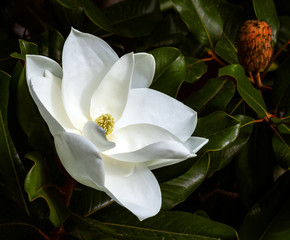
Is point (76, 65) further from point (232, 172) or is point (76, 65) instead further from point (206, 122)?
point (232, 172)

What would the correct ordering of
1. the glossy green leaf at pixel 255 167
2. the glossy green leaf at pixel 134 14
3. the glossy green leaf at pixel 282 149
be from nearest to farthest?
the glossy green leaf at pixel 282 149 < the glossy green leaf at pixel 255 167 < the glossy green leaf at pixel 134 14

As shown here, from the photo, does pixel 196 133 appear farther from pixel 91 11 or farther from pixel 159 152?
pixel 91 11

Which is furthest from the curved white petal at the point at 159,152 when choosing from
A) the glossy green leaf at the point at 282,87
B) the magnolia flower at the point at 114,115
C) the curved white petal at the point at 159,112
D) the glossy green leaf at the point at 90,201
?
the glossy green leaf at the point at 282,87

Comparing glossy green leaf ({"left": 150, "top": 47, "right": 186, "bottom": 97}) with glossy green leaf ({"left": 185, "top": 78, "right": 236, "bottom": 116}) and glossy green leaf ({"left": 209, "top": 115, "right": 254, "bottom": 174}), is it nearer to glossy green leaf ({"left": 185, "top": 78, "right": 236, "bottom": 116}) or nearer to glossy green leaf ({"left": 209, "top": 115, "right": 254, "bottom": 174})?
glossy green leaf ({"left": 185, "top": 78, "right": 236, "bottom": 116})

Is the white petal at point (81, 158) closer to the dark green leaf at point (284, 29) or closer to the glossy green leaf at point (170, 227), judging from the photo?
the glossy green leaf at point (170, 227)

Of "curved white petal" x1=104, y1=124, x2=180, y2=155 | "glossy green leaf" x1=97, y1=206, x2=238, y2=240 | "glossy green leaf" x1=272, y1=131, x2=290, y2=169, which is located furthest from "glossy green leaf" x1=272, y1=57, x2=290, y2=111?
"curved white petal" x1=104, y1=124, x2=180, y2=155

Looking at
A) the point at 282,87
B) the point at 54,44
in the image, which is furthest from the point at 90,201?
the point at 282,87

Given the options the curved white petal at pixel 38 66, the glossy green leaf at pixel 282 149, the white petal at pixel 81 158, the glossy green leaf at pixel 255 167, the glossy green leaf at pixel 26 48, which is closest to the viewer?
the white petal at pixel 81 158
